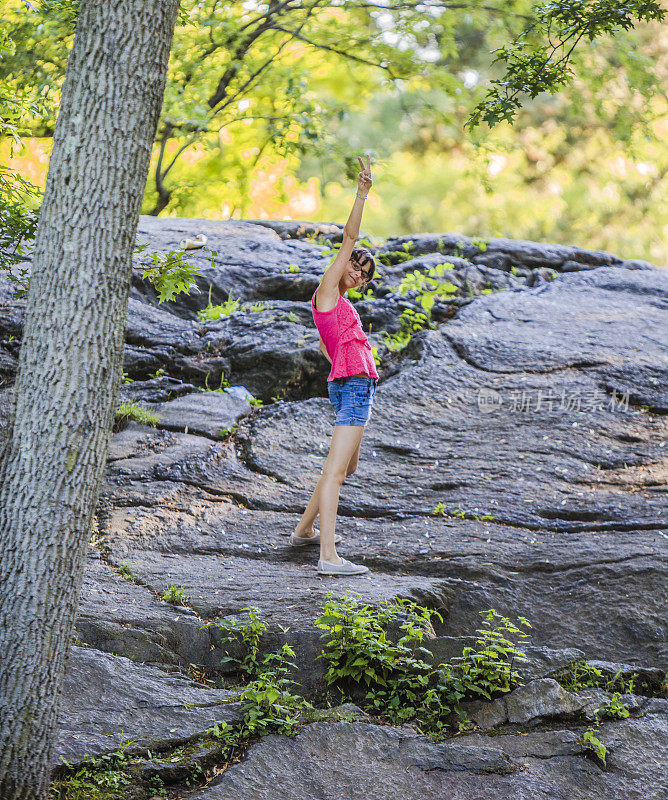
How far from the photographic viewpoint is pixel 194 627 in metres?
3.92

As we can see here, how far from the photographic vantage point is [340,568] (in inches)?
179

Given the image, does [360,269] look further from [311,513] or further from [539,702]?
[539,702]

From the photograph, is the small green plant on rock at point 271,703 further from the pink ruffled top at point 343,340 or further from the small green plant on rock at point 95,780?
the pink ruffled top at point 343,340

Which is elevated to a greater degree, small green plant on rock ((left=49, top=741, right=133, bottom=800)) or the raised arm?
the raised arm

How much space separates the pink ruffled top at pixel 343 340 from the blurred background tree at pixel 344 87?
51.7 inches

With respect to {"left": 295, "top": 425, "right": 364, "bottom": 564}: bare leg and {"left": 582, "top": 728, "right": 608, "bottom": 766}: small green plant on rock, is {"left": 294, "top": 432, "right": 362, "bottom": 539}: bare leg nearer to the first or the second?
{"left": 295, "top": 425, "right": 364, "bottom": 564}: bare leg

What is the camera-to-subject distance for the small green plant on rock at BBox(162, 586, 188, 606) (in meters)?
4.15

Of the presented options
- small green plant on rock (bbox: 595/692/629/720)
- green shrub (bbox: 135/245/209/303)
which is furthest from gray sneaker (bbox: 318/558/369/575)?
green shrub (bbox: 135/245/209/303)

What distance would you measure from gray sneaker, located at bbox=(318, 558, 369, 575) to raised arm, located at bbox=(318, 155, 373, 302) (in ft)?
5.28

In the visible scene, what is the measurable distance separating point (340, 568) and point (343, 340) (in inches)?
55.0

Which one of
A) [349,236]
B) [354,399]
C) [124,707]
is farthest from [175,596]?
[349,236]

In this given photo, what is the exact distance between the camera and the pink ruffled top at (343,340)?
4574 millimetres

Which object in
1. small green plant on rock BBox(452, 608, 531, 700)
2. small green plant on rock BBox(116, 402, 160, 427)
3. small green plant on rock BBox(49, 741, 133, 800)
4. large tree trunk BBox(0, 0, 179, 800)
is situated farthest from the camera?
small green plant on rock BBox(116, 402, 160, 427)

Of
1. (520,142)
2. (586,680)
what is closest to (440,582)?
(586,680)
